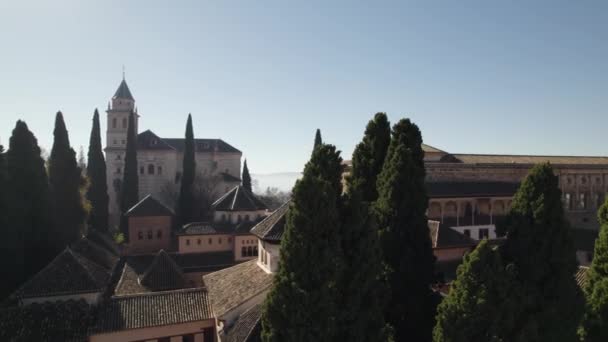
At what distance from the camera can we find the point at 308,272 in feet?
28.5

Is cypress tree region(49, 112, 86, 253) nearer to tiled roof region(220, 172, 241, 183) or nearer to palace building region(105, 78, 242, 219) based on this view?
palace building region(105, 78, 242, 219)

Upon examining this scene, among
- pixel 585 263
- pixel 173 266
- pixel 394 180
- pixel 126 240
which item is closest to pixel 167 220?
pixel 126 240

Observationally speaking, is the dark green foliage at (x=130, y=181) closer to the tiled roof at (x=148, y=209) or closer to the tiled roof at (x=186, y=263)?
the tiled roof at (x=148, y=209)

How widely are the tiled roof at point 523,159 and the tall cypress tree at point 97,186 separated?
34.7 m

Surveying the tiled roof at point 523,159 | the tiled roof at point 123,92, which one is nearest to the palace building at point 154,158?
the tiled roof at point 123,92

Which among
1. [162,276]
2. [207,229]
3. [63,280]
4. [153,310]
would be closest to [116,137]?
[207,229]

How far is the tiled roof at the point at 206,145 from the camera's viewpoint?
173 ft

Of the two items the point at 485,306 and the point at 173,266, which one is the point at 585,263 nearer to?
the point at 485,306

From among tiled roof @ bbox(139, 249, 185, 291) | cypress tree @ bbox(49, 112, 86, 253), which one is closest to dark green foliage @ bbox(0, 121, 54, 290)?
cypress tree @ bbox(49, 112, 86, 253)

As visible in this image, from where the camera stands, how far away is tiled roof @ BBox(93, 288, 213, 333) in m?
Answer: 13.9

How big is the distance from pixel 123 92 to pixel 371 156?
4793 centimetres

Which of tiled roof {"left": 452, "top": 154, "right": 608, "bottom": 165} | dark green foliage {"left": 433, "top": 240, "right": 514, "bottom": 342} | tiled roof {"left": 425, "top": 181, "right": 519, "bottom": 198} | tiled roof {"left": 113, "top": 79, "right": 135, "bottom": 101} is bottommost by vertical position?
dark green foliage {"left": 433, "top": 240, "right": 514, "bottom": 342}

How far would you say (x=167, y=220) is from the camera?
31516 millimetres

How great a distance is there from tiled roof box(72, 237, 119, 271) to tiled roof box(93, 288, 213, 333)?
9.10 metres
